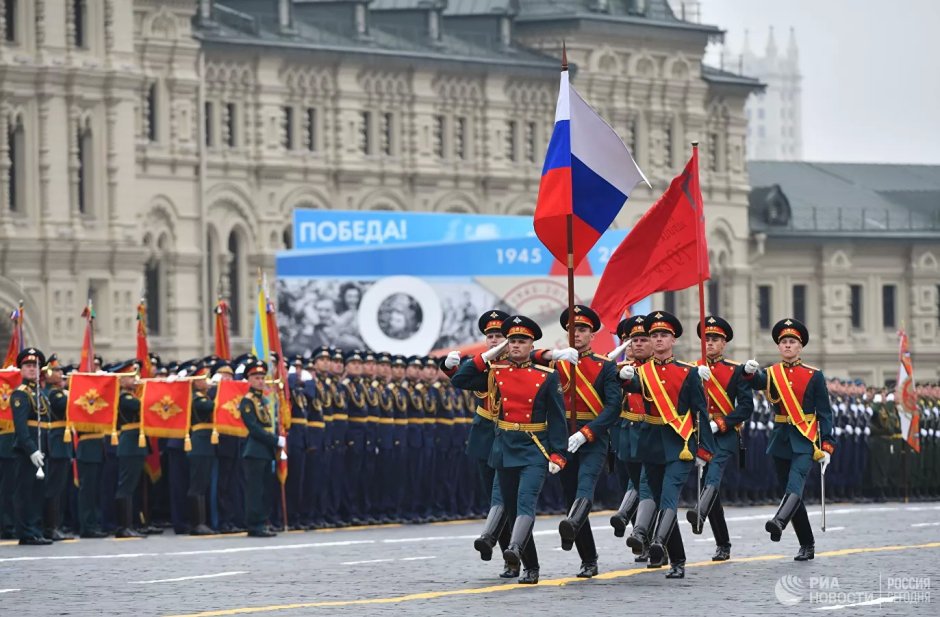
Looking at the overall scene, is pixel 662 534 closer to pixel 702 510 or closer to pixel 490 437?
pixel 702 510

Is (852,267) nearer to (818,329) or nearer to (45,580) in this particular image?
(818,329)

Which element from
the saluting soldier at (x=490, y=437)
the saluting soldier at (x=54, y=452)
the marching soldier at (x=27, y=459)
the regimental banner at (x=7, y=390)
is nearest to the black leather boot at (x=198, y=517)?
the saluting soldier at (x=54, y=452)

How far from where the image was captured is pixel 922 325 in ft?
253

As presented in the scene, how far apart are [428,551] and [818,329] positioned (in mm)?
52125

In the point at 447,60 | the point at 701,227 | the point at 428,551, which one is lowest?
the point at 428,551

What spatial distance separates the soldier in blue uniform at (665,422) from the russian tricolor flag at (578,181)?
0.97 meters

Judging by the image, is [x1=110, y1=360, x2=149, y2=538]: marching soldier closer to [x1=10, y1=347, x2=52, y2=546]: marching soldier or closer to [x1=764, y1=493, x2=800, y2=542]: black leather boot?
[x1=10, y1=347, x2=52, y2=546]: marching soldier

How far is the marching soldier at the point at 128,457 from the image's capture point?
26438 millimetres

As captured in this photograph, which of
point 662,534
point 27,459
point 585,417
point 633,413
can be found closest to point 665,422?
point 633,413

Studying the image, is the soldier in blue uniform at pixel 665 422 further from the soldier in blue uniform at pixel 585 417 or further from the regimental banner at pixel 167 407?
the regimental banner at pixel 167 407

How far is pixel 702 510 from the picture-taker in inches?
810

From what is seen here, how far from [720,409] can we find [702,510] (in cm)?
122

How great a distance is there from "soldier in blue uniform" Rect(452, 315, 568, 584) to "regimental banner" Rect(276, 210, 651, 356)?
90.9ft

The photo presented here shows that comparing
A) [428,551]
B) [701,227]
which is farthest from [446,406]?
[701,227]
